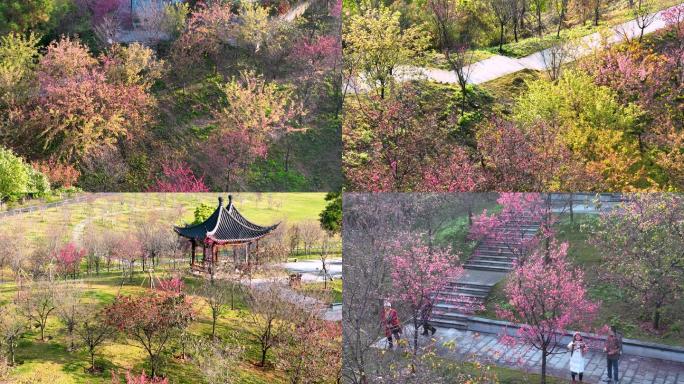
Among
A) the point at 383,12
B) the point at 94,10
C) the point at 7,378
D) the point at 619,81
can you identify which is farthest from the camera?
the point at 383,12

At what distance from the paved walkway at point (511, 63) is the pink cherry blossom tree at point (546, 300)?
1.73 m

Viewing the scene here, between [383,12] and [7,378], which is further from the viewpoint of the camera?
[383,12]

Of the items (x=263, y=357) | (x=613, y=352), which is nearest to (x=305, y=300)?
(x=263, y=357)

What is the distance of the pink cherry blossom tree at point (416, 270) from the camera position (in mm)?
6141

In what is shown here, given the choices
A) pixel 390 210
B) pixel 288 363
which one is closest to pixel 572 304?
pixel 390 210

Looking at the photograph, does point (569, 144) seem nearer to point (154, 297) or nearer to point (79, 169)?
point (154, 297)

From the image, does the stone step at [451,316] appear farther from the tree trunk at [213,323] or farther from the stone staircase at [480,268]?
the tree trunk at [213,323]

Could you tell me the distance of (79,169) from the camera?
6.20 meters

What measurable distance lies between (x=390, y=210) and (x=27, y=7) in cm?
393

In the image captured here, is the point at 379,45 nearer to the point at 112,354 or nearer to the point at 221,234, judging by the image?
the point at 221,234

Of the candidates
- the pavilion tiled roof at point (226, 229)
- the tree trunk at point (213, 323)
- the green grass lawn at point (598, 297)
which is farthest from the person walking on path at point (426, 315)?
the tree trunk at point (213, 323)

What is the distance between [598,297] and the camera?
557 cm

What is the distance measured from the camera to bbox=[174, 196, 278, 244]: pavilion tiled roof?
21.2ft

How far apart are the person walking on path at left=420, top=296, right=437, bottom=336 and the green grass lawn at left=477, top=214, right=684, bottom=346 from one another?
0.48 m
